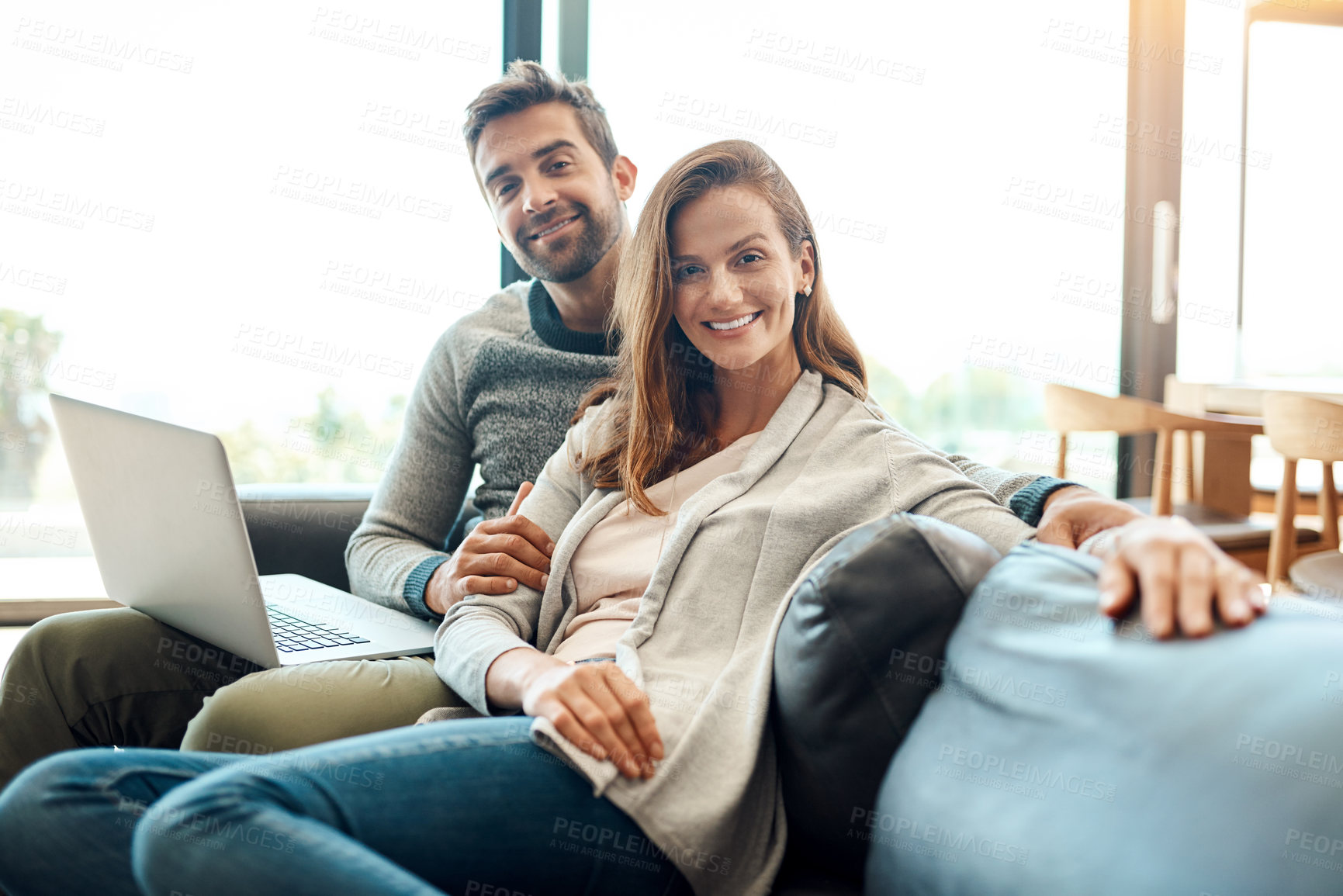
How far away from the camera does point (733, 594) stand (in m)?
1.07

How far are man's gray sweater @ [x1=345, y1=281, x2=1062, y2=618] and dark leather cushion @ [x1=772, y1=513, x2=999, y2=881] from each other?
85 centimetres

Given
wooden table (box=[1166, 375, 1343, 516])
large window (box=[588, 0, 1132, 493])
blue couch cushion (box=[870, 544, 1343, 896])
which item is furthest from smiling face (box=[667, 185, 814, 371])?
wooden table (box=[1166, 375, 1343, 516])

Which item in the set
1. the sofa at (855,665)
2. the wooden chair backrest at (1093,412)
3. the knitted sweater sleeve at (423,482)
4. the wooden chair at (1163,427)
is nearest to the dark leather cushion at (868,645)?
the sofa at (855,665)

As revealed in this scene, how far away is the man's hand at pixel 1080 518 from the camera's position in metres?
0.98

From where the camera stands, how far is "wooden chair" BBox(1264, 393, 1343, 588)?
1.67 m

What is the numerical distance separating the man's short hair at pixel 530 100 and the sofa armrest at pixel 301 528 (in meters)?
0.70

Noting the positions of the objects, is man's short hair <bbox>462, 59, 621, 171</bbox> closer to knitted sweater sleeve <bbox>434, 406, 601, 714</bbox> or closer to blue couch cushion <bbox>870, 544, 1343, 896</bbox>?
knitted sweater sleeve <bbox>434, 406, 601, 714</bbox>

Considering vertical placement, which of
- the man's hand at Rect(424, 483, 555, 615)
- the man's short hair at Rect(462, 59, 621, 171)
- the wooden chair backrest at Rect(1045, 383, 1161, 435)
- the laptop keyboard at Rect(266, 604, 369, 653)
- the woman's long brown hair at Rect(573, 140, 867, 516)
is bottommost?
the laptop keyboard at Rect(266, 604, 369, 653)

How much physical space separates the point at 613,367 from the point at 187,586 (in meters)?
0.74

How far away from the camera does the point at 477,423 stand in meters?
1.69

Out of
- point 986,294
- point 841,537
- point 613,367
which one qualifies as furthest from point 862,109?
point 841,537

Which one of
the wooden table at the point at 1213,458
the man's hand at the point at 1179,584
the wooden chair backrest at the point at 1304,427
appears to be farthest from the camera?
the wooden table at the point at 1213,458

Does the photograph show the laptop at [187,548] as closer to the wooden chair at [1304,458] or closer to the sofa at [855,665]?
the sofa at [855,665]

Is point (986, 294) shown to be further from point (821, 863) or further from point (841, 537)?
point (821, 863)
